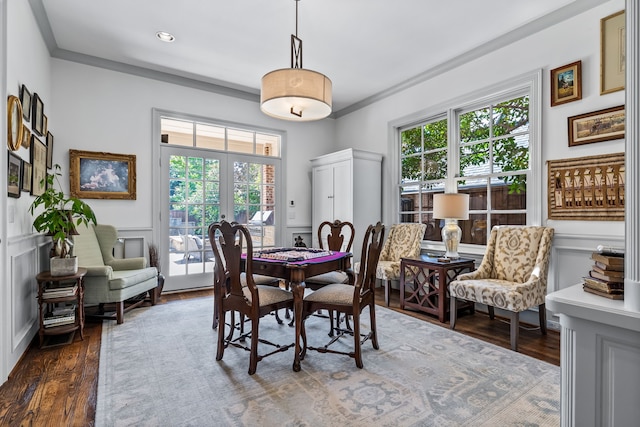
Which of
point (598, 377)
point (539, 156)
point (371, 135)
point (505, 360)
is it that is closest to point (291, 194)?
point (371, 135)

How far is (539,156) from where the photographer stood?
316cm

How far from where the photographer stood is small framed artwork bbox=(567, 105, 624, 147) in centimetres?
266

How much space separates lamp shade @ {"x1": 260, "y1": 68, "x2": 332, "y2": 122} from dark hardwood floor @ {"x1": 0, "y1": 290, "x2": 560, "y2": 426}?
228cm

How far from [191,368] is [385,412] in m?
1.34

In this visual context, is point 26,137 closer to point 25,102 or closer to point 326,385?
point 25,102

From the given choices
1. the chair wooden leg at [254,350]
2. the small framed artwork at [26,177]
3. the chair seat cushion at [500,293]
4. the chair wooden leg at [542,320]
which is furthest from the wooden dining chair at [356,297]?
the small framed artwork at [26,177]

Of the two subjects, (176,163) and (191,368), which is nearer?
(191,368)

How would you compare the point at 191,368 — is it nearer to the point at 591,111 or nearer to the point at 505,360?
the point at 505,360

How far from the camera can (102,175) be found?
13.2ft

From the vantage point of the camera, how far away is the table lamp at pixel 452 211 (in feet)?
11.5

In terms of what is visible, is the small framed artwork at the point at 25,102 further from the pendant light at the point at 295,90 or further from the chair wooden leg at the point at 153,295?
the chair wooden leg at the point at 153,295

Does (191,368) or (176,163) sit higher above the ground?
(176,163)

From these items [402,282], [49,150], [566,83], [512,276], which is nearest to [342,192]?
[402,282]

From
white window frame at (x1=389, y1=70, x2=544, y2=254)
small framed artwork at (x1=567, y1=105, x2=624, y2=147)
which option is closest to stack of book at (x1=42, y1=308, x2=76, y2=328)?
white window frame at (x1=389, y1=70, x2=544, y2=254)
